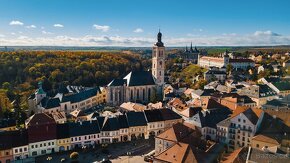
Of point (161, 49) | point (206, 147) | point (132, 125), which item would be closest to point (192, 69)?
point (161, 49)

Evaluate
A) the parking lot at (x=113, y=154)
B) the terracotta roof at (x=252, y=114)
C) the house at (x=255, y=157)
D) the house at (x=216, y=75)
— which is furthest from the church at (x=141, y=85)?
the house at (x=255, y=157)

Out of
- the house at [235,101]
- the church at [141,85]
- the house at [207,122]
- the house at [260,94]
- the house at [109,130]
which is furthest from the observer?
the church at [141,85]

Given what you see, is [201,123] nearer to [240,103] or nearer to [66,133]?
[240,103]

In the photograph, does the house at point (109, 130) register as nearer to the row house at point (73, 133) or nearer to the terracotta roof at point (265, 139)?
the row house at point (73, 133)

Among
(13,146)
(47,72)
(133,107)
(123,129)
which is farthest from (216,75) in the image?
(13,146)

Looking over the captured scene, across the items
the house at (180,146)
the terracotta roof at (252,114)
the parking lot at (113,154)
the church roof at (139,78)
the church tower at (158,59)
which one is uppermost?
the church tower at (158,59)

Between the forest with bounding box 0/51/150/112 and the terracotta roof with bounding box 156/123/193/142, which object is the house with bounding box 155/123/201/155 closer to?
the terracotta roof with bounding box 156/123/193/142
